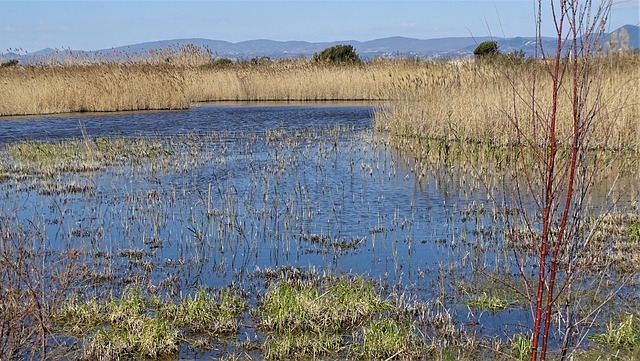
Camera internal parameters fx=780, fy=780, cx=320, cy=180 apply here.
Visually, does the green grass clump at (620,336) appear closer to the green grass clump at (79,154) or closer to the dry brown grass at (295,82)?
the green grass clump at (79,154)

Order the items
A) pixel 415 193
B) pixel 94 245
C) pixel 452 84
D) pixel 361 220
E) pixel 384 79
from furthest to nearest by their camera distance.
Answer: pixel 384 79 → pixel 452 84 → pixel 415 193 → pixel 361 220 → pixel 94 245

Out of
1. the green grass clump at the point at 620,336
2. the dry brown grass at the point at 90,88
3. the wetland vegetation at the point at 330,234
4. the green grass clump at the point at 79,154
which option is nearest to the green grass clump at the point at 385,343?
the wetland vegetation at the point at 330,234

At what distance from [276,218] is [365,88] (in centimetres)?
2065

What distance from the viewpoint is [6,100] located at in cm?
2325

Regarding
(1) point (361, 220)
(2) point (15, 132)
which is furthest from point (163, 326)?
(2) point (15, 132)

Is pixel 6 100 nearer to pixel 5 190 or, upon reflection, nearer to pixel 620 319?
pixel 5 190

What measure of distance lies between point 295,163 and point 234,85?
55.8 ft

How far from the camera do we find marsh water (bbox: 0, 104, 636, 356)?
282 inches

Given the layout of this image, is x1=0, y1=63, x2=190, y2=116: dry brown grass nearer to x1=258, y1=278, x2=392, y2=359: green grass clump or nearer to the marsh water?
the marsh water

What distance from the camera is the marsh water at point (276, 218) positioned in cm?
716

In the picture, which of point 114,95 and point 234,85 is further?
point 234,85

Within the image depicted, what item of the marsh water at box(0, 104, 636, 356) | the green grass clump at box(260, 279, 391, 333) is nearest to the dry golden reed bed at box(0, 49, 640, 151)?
the marsh water at box(0, 104, 636, 356)

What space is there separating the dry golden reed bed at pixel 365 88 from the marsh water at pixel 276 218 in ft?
4.91

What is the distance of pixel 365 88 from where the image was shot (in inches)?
1165
